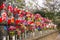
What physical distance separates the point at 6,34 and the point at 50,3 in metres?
10.9

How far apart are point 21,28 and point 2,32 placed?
0.77 metres

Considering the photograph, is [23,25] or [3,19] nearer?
[3,19]

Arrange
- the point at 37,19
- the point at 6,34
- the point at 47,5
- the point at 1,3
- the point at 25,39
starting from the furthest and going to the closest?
the point at 47,5 < the point at 37,19 < the point at 25,39 < the point at 1,3 < the point at 6,34

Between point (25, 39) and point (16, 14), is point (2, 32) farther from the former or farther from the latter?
point (25, 39)

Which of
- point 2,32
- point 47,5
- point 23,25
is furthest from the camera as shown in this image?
point 47,5

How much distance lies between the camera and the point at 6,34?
3.46m

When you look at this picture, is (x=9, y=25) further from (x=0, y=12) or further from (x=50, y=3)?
(x=50, y=3)

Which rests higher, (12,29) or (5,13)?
(5,13)

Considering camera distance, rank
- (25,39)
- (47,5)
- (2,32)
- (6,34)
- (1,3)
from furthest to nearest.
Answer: (47,5) → (25,39) → (1,3) → (6,34) → (2,32)

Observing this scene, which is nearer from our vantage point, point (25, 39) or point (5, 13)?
point (5, 13)

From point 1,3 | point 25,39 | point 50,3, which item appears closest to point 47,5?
point 50,3

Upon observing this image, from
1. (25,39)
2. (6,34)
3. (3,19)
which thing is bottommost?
(25,39)

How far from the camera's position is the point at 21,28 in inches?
154

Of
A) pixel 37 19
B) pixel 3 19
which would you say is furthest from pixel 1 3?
pixel 37 19
